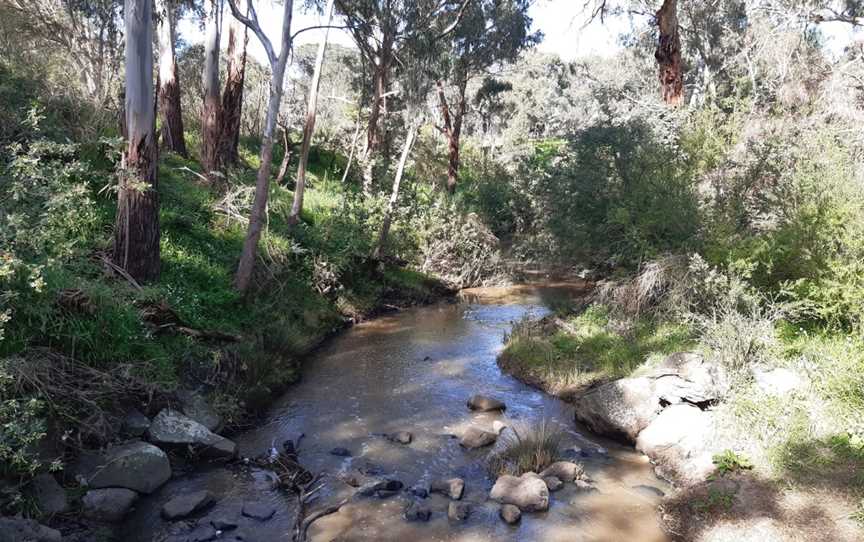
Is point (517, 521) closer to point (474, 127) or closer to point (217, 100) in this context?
point (217, 100)

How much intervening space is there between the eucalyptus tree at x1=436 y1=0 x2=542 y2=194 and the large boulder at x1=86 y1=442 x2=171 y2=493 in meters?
20.4

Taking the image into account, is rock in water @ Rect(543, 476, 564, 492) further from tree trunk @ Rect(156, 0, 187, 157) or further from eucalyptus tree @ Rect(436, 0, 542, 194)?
eucalyptus tree @ Rect(436, 0, 542, 194)

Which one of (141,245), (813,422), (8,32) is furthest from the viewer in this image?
(8,32)

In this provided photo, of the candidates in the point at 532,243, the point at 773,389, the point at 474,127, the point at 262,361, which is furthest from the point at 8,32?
the point at 474,127

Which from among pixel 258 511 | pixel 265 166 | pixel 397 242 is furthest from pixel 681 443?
pixel 397 242

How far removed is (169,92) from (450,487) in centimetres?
1294

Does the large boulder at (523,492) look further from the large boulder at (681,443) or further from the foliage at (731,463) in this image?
the foliage at (731,463)

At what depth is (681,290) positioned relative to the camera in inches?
372

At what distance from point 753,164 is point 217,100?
11.9 m

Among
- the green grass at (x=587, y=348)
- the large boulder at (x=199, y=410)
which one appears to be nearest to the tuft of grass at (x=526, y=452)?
the green grass at (x=587, y=348)

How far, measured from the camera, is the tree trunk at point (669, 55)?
12703mm

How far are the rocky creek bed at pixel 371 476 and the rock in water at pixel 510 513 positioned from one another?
0.02 m

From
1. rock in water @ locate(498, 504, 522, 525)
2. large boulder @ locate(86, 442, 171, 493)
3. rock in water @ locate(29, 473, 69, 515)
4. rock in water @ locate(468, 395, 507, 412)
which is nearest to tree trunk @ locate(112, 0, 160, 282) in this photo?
large boulder @ locate(86, 442, 171, 493)

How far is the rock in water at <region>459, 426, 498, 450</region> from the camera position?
722cm
